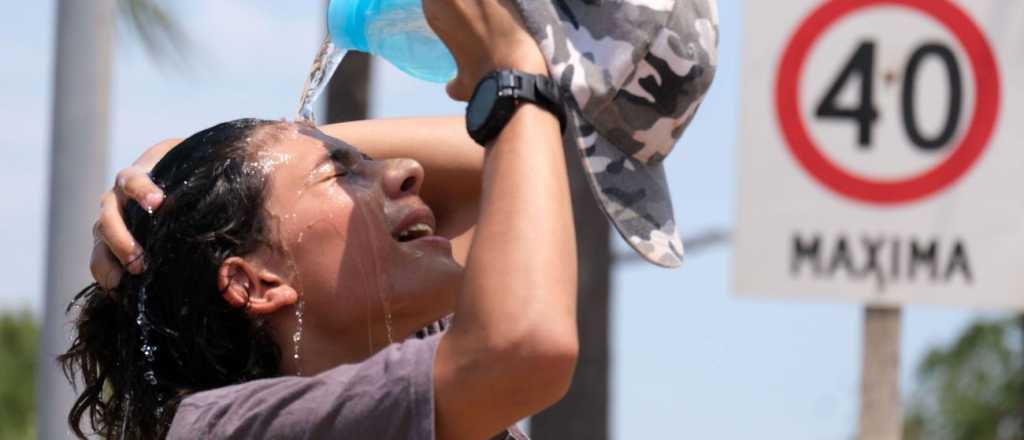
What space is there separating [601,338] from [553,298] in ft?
27.4

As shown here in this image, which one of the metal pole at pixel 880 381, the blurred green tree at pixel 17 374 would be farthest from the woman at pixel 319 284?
the blurred green tree at pixel 17 374

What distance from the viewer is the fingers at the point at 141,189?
3.28m

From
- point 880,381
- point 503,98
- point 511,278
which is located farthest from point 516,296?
point 880,381

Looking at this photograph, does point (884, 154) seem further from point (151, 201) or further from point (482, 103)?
point (482, 103)

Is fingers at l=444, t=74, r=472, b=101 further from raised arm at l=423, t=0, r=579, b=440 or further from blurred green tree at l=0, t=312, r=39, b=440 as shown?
blurred green tree at l=0, t=312, r=39, b=440

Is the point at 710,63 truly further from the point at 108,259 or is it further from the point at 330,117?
the point at 330,117

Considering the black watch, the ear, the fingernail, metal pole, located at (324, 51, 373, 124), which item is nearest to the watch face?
the black watch

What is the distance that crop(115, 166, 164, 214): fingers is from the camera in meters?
3.28

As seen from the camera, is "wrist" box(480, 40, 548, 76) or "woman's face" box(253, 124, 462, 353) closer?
"wrist" box(480, 40, 548, 76)

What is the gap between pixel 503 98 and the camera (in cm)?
285

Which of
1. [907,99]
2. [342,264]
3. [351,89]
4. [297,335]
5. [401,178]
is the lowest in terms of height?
[351,89]

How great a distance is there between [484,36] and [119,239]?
2.34 ft

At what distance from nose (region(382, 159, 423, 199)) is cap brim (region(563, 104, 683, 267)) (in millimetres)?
379

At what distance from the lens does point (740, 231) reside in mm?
7035
